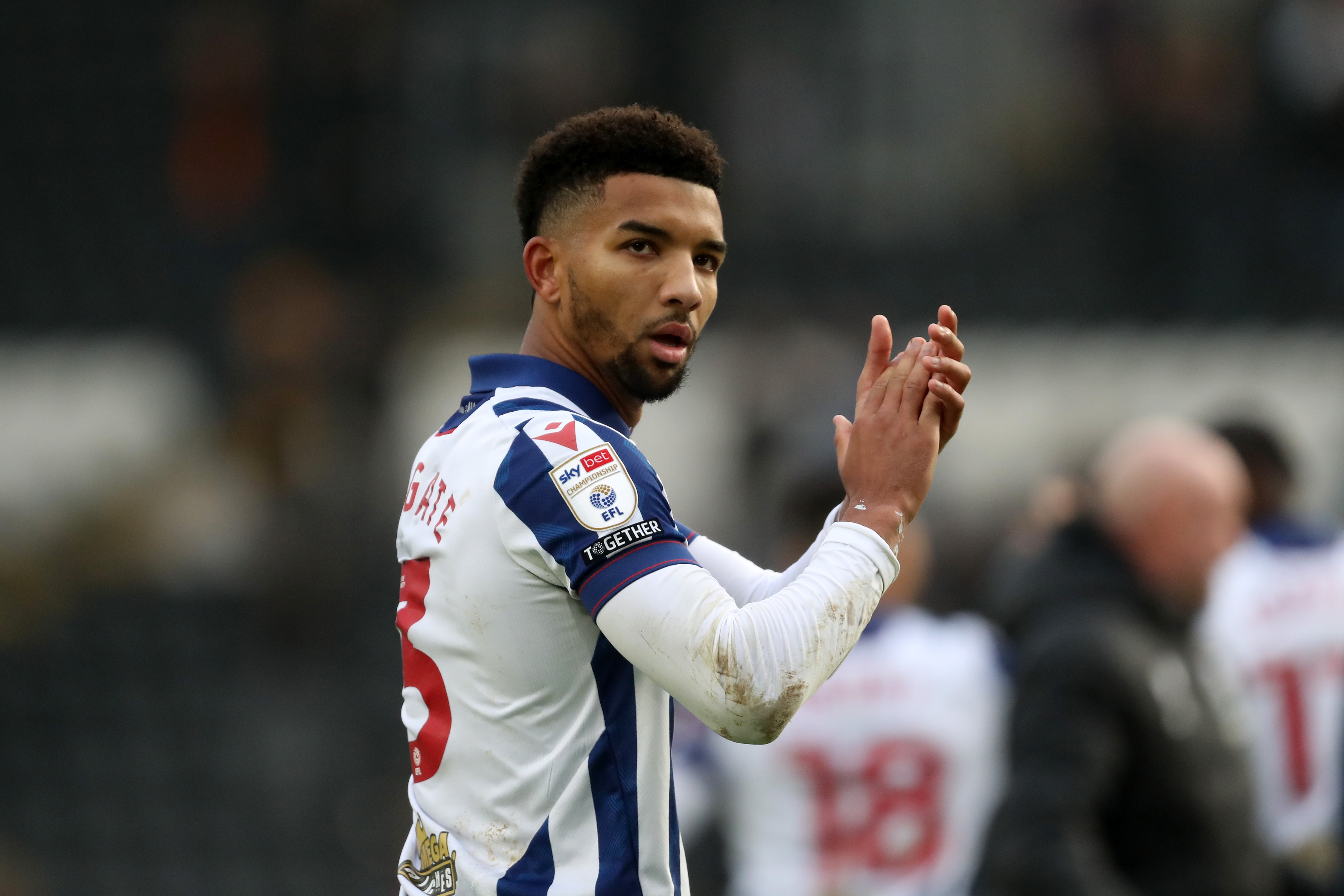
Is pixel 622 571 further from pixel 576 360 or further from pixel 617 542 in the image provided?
pixel 576 360

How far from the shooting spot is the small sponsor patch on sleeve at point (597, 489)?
2.26m

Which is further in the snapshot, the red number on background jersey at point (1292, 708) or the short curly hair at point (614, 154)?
the red number on background jersey at point (1292, 708)

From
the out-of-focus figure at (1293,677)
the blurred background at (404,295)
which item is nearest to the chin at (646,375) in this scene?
the out-of-focus figure at (1293,677)

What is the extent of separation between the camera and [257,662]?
33.1 feet

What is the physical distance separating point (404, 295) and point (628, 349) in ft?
27.7

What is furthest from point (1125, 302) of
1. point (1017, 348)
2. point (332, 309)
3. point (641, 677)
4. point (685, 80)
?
point (641, 677)

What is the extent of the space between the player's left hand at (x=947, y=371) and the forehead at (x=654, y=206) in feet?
1.32

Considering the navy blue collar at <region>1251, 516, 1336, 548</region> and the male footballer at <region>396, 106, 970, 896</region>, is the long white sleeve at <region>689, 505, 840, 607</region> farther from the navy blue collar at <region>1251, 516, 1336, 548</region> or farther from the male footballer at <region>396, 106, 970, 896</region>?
the navy blue collar at <region>1251, 516, 1336, 548</region>

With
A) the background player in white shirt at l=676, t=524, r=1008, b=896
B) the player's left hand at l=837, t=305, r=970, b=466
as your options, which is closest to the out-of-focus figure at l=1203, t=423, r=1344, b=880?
the background player in white shirt at l=676, t=524, r=1008, b=896

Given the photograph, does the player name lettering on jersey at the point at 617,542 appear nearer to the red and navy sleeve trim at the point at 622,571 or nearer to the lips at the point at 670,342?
the red and navy sleeve trim at the point at 622,571

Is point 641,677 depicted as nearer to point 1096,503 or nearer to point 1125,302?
point 1096,503

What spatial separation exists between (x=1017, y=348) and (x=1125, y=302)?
3.43 ft

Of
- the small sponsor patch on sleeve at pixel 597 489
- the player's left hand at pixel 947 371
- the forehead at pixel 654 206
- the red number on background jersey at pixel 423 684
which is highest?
the forehead at pixel 654 206

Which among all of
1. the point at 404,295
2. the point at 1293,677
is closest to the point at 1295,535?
the point at 1293,677
